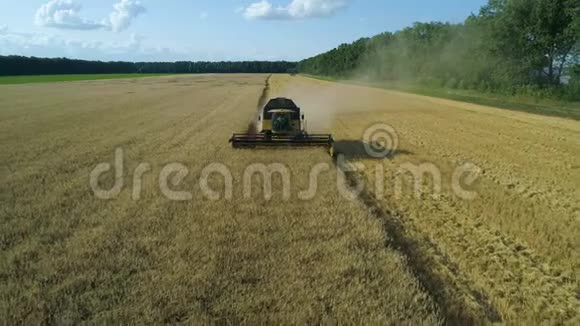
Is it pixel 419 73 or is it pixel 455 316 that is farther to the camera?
pixel 419 73

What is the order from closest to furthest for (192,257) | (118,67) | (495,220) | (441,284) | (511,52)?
(441,284) → (192,257) → (495,220) → (511,52) → (118,67)

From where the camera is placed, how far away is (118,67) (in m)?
154

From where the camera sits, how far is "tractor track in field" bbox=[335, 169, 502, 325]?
16.6ft

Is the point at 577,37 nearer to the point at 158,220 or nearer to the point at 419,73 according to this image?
the point at 419,73

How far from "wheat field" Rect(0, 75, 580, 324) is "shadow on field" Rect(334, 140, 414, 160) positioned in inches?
15.5

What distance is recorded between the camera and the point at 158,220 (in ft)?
25.1

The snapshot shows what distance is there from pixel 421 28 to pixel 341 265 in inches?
3083

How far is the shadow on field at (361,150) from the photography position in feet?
46.4

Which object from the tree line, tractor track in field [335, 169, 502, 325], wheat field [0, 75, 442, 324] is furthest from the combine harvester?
the tree line

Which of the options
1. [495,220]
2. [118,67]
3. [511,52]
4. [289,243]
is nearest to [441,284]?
[289,243]

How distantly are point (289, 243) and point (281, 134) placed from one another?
29.7ft

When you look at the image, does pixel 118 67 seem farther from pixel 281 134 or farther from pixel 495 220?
pixel 495 220

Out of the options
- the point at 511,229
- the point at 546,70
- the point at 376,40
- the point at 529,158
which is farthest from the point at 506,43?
the point at 376,40

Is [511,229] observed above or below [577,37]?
below
